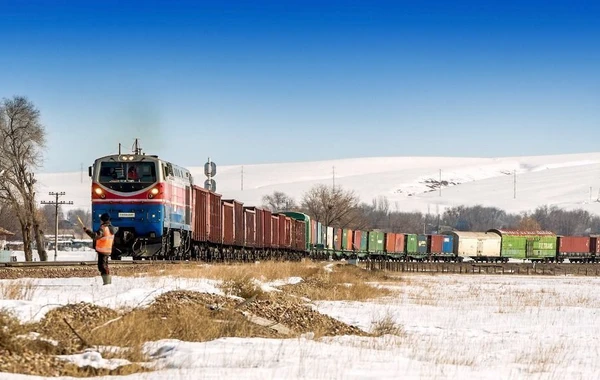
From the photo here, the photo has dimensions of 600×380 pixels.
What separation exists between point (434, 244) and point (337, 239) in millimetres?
24590

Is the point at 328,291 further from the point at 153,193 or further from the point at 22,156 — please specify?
the point at 22,156

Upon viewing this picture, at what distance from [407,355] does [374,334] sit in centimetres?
270

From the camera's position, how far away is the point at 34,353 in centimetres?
1117

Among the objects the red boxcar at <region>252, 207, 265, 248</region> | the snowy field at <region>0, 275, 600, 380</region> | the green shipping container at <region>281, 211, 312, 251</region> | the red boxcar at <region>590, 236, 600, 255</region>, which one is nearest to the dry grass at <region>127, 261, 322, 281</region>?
the snowy field at <region>0, 275, 600, 380</region>

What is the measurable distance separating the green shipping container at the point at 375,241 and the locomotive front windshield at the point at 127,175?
63.1 m

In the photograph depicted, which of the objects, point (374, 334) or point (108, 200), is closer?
point (374, 334)

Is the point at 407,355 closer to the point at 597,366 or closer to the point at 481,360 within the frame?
the point at 481,360

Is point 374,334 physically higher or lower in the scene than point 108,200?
lower

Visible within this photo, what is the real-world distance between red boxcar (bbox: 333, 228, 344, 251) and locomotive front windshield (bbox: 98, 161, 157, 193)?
52.0 meters

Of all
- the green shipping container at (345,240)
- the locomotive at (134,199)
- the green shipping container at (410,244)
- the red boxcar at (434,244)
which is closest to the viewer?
the locomotive at (134,199)

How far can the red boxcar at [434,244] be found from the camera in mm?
107688

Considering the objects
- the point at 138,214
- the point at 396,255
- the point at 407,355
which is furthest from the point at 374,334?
the point at 396,255

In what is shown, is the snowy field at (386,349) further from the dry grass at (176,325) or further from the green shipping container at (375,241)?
the green shipping container at (375,241)

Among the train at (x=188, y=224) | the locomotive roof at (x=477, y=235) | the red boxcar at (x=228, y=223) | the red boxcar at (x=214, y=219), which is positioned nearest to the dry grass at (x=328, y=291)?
the train at (x=188, y=224)
